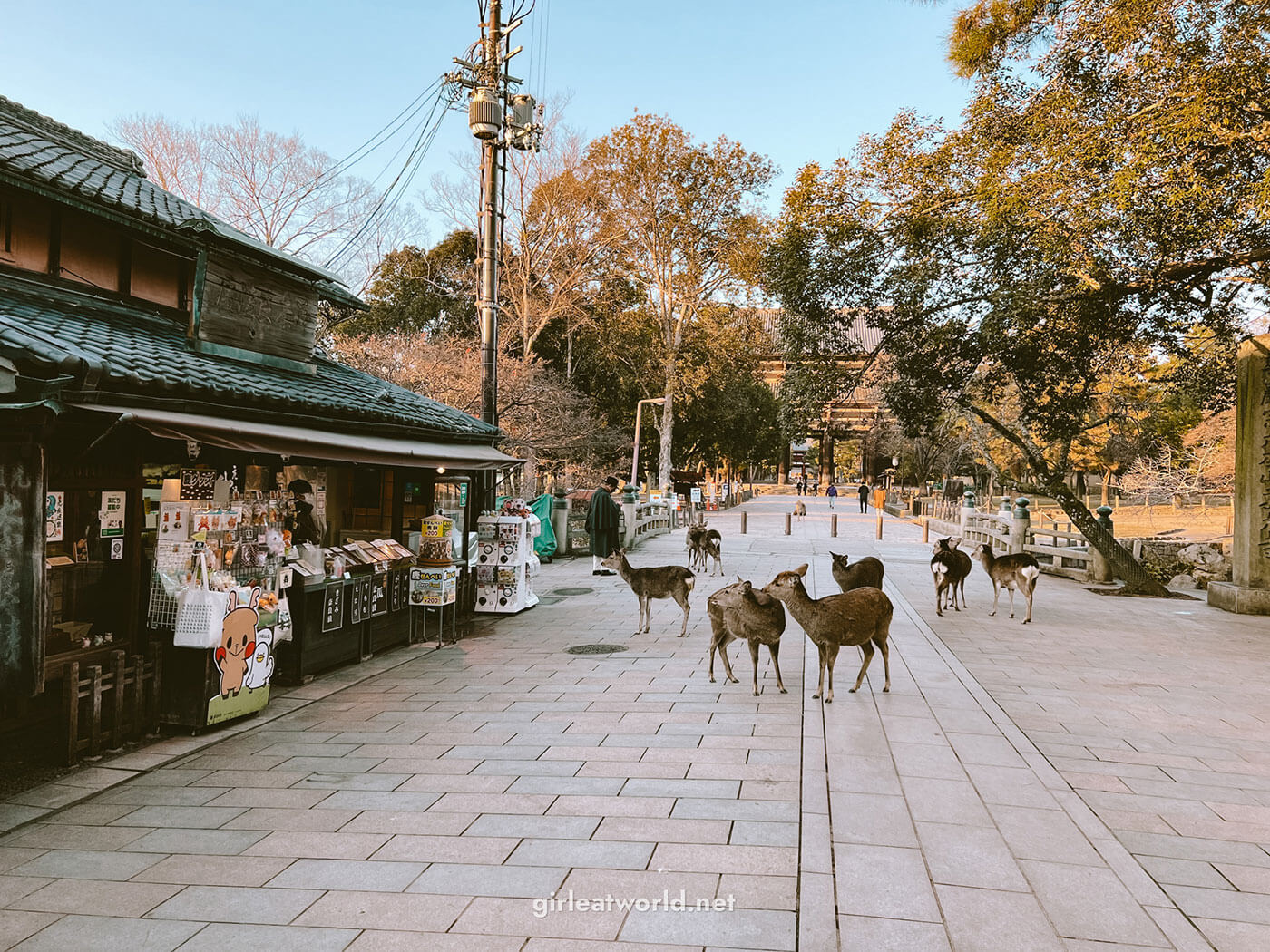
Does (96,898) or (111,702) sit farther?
(111,702)

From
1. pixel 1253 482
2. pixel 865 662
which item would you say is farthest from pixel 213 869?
pixel 1253 482

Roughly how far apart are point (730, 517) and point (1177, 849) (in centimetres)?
3027

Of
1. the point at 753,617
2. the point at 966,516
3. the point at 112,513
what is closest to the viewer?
the point at 112,513

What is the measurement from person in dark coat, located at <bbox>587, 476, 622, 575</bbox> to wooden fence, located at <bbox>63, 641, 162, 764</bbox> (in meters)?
9.18

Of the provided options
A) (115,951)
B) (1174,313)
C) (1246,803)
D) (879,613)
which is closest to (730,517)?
(1174,313)

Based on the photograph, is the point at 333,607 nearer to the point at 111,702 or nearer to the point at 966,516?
the point at 111,702

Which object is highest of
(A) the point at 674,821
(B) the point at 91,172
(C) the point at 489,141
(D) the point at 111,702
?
(C) the point at 489,141

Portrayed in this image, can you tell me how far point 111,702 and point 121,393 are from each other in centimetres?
220

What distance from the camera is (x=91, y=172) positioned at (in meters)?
7.36

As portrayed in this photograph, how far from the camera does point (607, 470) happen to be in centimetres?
3288

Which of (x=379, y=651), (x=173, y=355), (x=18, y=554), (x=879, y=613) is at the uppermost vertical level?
(x=173, y=355)

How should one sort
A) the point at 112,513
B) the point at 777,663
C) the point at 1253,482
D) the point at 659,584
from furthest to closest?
the point at 1253,482 → the point at 659,584 → the point at 777,663 → the point at 112,513

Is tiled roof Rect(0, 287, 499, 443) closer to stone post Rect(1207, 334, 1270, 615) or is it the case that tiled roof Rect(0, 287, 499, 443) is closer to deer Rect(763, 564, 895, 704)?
deer Rect(763, 564, 895, 704)

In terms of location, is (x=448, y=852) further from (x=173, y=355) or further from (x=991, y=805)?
(x=173, y=355)
